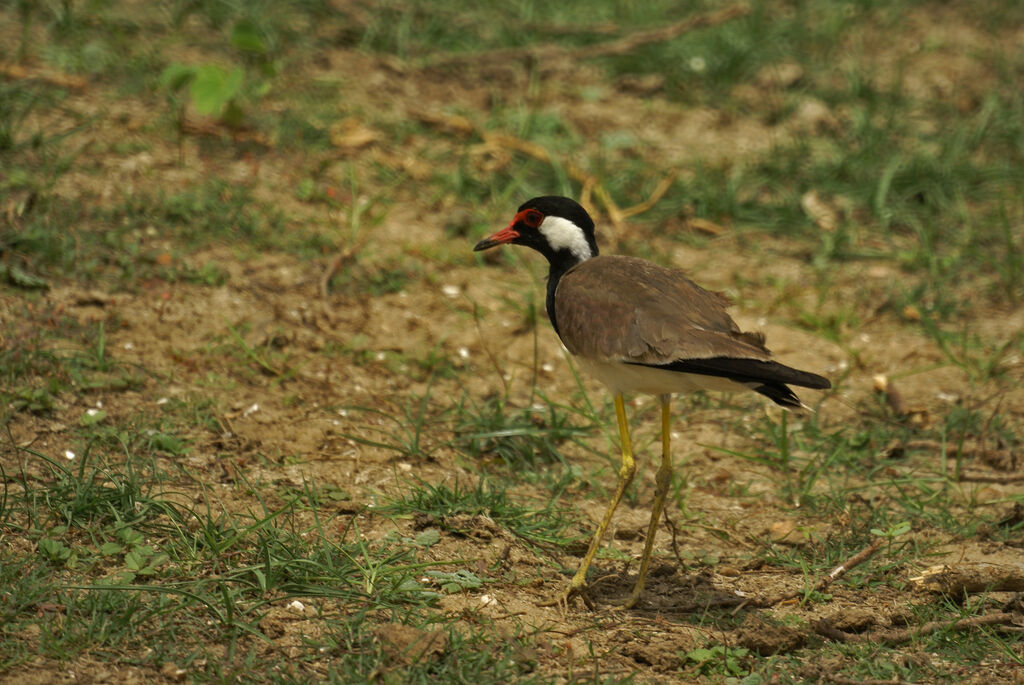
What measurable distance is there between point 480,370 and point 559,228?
4.17 feet

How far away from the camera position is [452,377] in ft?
18.9

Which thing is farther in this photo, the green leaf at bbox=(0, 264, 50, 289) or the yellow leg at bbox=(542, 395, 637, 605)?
the green leaf at bbox=(0, 264, 50, 289)

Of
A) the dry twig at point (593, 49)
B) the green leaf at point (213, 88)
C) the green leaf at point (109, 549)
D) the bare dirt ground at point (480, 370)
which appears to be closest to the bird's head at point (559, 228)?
the bare dirt ground at point (480, 370)

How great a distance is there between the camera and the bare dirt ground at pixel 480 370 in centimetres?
411

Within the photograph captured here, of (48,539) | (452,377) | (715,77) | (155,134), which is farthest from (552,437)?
(715,77)

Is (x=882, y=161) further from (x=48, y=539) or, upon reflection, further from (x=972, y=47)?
(x=48, y=539)

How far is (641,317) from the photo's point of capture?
4145 millimetres

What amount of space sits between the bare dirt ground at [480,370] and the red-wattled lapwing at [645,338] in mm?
376

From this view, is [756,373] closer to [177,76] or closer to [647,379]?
[647,379]

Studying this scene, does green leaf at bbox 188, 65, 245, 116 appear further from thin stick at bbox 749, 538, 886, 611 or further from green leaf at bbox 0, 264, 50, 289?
thin stick at bbox 749, 538, 886, 611

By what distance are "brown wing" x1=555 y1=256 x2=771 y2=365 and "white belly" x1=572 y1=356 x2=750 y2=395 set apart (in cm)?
8

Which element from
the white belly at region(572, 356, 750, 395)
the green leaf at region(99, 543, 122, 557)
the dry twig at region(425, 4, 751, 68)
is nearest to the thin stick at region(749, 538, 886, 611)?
the white belly at region(572, 356, 750, 395)

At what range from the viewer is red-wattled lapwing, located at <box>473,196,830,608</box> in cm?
385

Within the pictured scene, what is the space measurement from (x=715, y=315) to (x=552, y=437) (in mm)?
1356
